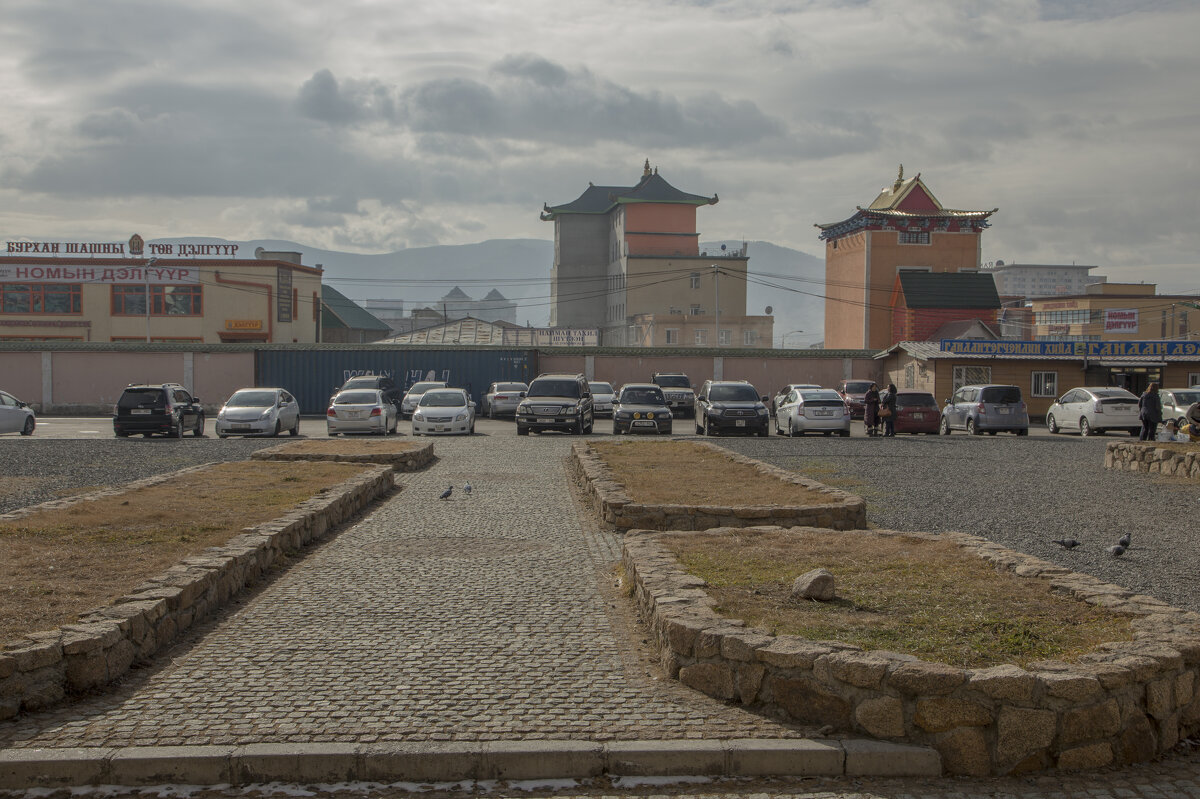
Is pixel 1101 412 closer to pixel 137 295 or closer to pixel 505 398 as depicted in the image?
pixel 505 398

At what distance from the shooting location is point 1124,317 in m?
79.8

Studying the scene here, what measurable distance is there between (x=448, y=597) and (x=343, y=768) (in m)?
3.42

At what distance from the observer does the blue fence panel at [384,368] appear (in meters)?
46.6

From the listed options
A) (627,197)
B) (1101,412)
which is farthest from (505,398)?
(627,197)

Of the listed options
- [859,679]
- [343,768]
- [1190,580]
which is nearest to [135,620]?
[343,768]

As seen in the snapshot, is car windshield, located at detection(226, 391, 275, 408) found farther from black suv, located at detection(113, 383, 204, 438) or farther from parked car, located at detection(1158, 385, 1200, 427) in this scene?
parked car, located at detection(1158, 385, 1200, 427)

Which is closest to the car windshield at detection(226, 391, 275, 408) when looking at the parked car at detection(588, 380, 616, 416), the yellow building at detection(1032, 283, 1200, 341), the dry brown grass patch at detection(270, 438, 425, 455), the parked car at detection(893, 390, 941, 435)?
the dry brown grass patch at detection(270, 438, 425, 455)

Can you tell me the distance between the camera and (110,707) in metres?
5.85

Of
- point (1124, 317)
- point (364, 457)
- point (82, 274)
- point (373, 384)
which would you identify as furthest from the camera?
point (1124, 317)

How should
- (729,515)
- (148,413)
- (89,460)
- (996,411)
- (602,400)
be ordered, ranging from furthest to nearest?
1. (602,400)
2. (996,411)
3. (148,413)
4. (89,460)
5. (729,515)

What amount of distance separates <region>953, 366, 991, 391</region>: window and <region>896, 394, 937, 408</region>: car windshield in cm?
1104

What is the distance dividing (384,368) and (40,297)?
2746 centimetres

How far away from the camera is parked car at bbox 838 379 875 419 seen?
4291 cm

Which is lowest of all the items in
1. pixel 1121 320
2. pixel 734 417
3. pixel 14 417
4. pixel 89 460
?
pixel 89 460
